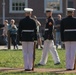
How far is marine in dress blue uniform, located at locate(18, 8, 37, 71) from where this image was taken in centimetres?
1371

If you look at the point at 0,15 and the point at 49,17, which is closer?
the point at 49,17

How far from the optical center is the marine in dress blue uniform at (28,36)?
13.7 m

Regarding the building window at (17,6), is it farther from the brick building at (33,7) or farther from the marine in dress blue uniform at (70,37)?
the marine in dress blue uniform at (70,37)

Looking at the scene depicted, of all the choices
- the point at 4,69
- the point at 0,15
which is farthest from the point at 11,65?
the point at 0,15

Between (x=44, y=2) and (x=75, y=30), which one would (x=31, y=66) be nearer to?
(x=75, y=30)

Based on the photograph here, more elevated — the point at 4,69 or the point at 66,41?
the point at 66,41

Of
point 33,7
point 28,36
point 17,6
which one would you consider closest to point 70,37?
point 28,36

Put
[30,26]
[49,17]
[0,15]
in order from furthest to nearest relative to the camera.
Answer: [0,15]
[49,17]
[30,26]

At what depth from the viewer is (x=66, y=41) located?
13.9 m

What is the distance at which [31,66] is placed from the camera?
1380cm

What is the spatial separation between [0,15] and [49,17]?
945 inches

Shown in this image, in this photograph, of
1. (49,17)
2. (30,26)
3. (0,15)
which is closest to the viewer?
(30,26)

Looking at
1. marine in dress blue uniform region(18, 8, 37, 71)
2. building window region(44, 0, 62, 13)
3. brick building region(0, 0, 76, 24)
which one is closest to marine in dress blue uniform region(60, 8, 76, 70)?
marine in dress blue uniform region(18, 8, 37, 71)

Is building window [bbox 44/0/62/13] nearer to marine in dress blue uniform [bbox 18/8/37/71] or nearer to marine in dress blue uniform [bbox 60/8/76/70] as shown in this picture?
marine in dress blue uniform [bbox 60/8/76/70]
